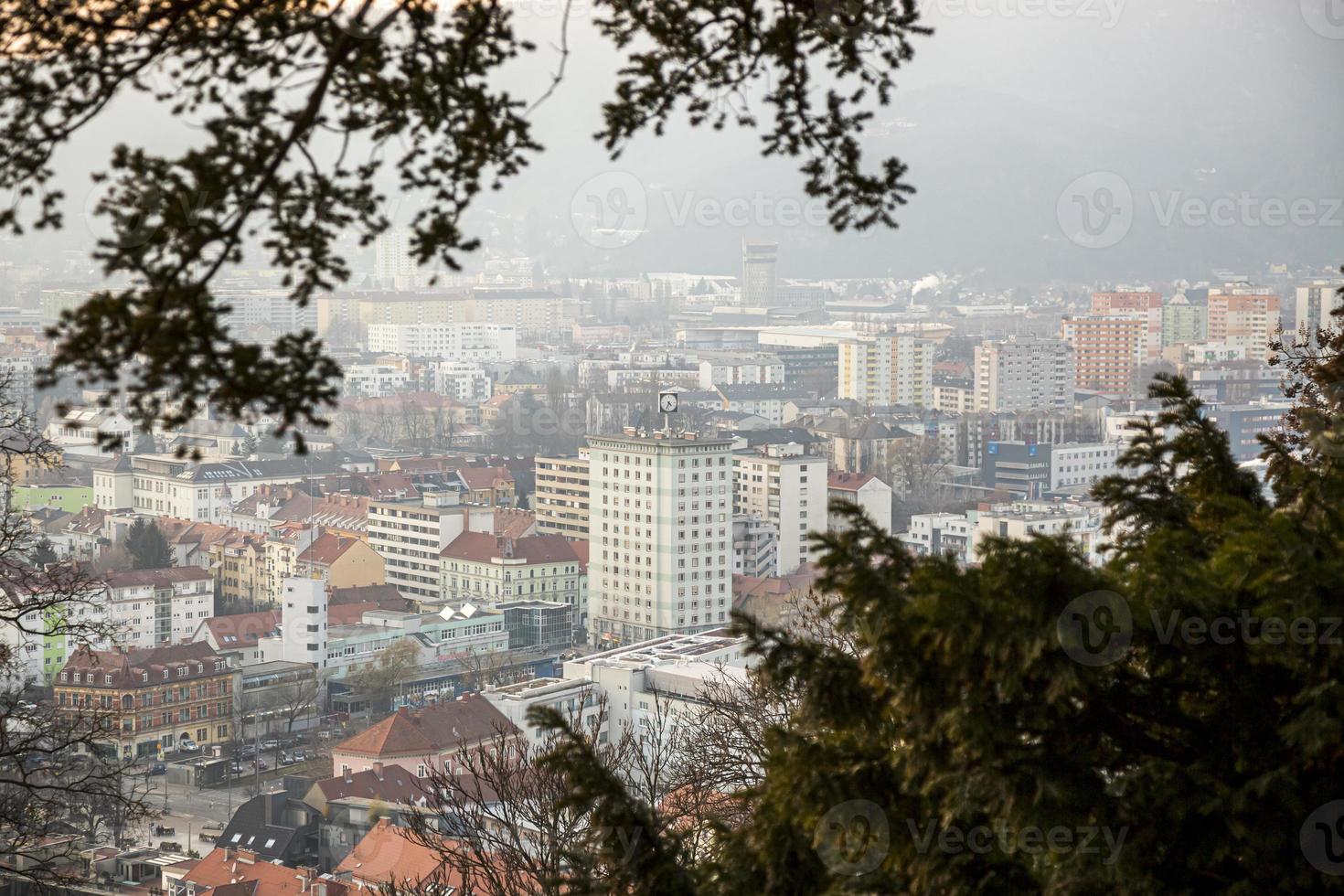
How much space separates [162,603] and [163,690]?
141 inches

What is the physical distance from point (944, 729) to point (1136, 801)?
0.20 m

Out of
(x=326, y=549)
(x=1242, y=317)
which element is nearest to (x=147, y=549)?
(x=326, y=549)

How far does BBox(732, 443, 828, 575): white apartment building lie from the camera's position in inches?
891

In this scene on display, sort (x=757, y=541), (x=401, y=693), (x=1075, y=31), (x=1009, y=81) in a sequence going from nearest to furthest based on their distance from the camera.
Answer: (x=401, y=693) < (x=757, y=541) < (x=1009, y=81) < (x=1075, y=31)

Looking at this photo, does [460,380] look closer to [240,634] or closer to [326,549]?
[326,549]

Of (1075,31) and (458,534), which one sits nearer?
(458,534)

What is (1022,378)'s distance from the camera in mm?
35656

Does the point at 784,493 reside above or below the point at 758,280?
below

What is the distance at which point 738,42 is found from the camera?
1.59 m

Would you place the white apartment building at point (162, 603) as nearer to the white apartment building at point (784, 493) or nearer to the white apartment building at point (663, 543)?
the white apartment building at point (663, 543)

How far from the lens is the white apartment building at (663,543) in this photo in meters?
20.0

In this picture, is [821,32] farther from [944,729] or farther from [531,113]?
[944,729]

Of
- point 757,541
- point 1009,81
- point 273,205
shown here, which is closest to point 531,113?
point 273,205

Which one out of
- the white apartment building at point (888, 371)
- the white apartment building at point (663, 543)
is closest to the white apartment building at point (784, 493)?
the white apartment building at point (663, 543)
